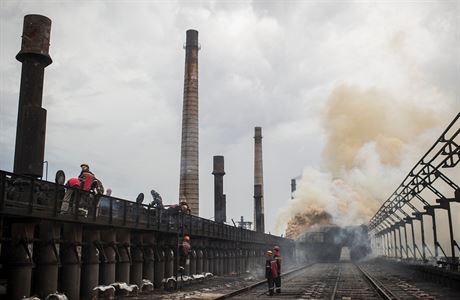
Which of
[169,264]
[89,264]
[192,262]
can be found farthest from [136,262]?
[192,262]

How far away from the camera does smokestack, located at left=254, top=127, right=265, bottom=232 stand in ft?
176

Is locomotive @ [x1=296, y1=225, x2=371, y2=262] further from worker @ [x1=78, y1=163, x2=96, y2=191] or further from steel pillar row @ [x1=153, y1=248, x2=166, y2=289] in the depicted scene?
worker @ [x1=78, y1=163, x2=96, y2=191]

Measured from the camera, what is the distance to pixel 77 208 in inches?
505

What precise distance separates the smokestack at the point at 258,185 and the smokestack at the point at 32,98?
3944 cm

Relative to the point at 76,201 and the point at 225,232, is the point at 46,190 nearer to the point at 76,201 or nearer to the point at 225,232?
the point at 76,201

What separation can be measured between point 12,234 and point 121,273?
18.6ft

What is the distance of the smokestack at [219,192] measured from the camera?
37.6 meters

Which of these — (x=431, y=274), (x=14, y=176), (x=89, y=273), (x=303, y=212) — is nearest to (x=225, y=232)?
(x=431, y=274)

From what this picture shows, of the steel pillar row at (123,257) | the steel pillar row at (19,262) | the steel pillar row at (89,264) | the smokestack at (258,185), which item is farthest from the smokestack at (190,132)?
the steel pillar row at (19,262)

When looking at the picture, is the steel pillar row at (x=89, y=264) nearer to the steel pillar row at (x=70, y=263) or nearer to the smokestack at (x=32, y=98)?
the steel pillar row at (x=70, y=263)

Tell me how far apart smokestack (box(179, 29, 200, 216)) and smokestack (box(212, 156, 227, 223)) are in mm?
1573

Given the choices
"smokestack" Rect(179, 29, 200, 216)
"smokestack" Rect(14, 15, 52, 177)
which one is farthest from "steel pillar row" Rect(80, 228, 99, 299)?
"smokestack" Rect(179, 29, 200, 216)

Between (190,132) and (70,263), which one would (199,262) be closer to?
(70,263)

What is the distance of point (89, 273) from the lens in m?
14.4
